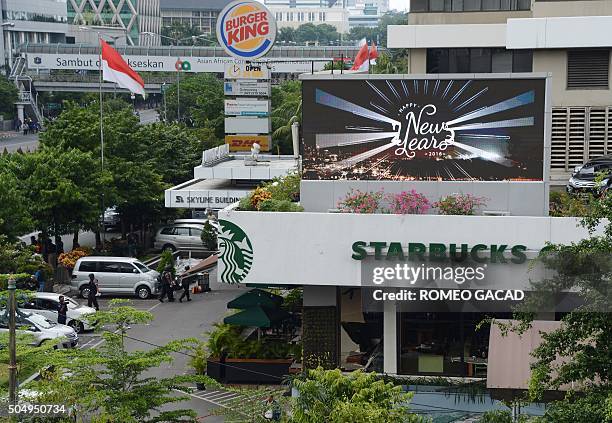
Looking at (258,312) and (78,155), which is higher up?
(78,155)

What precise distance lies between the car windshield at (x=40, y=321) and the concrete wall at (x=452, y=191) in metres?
10.5

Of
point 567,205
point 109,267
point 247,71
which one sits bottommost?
point 109,267

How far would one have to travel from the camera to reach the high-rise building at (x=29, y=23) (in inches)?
5261

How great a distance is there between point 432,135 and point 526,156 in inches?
82.5

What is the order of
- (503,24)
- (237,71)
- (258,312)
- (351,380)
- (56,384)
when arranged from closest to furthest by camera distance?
(351,380) → (56,384) → (258,312) → (503,24) → (237,71)

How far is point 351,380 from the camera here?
17.2 metres

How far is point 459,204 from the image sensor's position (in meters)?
24.2

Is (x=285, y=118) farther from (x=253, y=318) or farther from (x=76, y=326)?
(x=253, y=318)

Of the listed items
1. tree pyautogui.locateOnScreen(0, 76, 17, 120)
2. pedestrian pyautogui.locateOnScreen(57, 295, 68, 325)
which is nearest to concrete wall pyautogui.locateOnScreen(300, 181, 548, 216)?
pedestrian pyautogui.locateOnScreen(57, 295, 68, 325)

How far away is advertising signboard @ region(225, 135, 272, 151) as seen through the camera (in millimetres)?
51781

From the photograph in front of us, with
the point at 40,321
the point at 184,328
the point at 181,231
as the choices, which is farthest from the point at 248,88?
the point at 40,321

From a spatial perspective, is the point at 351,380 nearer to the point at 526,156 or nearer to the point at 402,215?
the point at 402,215

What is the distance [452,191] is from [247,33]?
26.8 metres

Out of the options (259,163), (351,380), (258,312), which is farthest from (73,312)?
(351,380)
